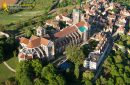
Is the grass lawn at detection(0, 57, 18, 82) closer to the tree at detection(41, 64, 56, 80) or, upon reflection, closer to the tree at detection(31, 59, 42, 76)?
the tree at detection(31, 59, 42, 76)

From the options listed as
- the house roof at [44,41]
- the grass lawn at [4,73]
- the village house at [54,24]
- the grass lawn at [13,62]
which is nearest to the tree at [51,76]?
the house roof at [44,41]

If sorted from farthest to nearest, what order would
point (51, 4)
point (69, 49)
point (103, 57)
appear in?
point (51, 4) < point (103, 57) < point (69, 49)

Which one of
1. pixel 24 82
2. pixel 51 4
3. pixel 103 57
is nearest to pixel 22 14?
pixel 51 4

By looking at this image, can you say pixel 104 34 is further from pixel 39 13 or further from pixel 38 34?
pixel 39 13

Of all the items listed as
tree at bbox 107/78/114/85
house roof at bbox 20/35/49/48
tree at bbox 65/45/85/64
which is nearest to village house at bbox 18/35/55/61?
house roof at bbox 20/35/49/48

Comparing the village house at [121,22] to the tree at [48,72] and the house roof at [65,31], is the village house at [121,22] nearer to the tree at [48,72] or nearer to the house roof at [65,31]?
the house roof at [65,31]
